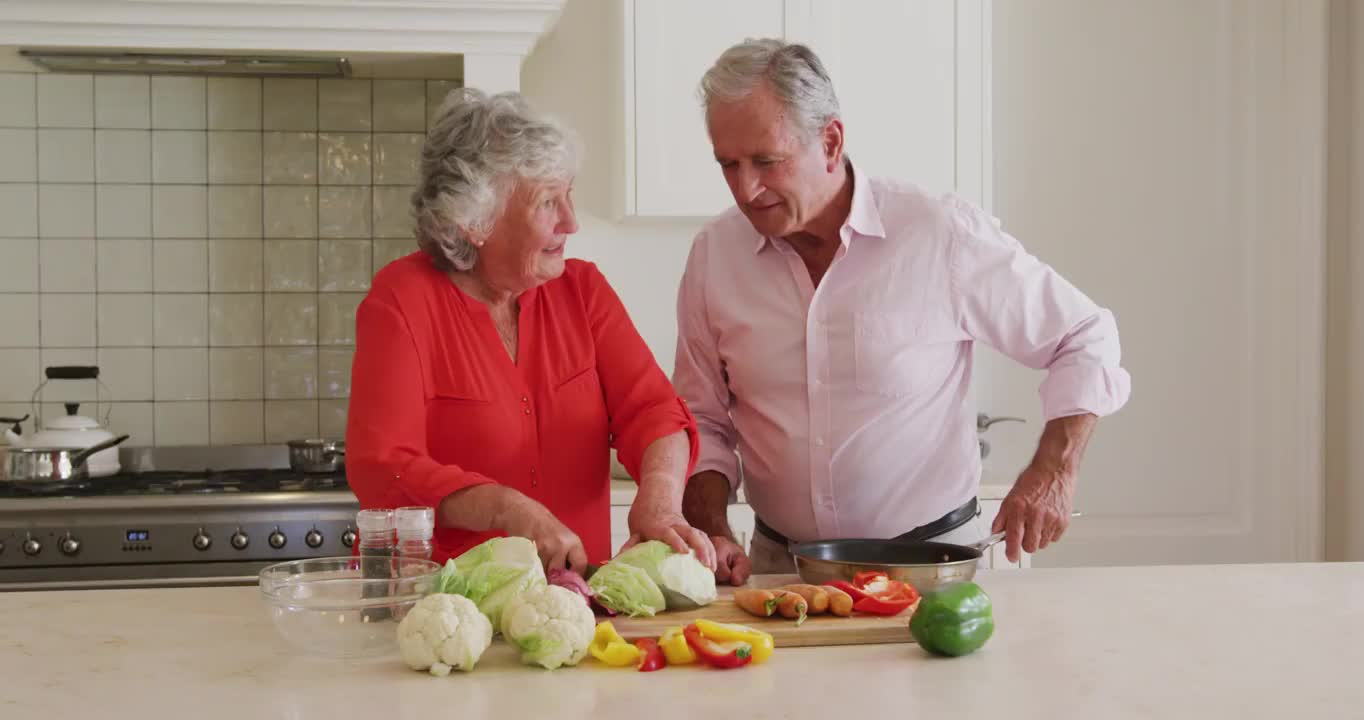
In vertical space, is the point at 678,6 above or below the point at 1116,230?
above

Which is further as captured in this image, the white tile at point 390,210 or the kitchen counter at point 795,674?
the white tile at point 390,210

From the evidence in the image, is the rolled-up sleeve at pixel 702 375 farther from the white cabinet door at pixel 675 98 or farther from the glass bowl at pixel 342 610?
the white cabinet door at pixel 675 98

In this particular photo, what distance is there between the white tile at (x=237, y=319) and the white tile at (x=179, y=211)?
196mm

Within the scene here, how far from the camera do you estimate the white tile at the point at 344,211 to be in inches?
146

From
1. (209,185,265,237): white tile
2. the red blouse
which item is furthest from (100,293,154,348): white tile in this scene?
the red blouse

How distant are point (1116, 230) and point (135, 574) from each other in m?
2.79

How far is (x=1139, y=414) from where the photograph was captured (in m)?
3.89

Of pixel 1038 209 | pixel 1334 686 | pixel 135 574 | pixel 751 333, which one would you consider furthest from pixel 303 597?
pixel 1038 209

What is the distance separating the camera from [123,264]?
3625mm

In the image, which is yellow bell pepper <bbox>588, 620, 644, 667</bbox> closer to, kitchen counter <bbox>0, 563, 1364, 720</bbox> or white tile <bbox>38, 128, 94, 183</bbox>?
kitchen counter <bbox>0, 563, 1364, 720</bbox>

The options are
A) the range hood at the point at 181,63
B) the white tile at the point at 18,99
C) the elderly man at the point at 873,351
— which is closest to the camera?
the elderly man at the point at 873,351

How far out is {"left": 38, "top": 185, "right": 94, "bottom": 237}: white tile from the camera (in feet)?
11.8

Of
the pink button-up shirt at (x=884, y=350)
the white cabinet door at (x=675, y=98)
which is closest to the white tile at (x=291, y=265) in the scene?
the white cabinet door at (x=675, y=98)

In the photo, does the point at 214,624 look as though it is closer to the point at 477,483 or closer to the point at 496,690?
the point at 477,483
